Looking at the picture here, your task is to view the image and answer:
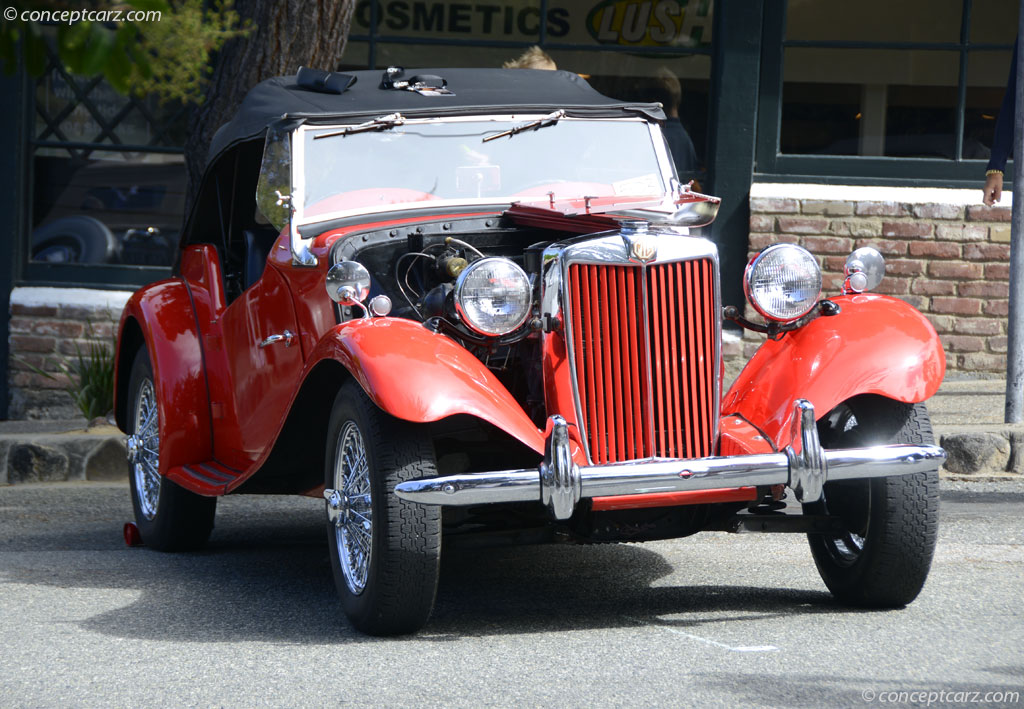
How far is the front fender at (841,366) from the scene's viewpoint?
4.16 m

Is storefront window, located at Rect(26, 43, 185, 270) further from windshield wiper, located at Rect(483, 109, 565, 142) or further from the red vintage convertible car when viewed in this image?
windshield wiper, located at Rect(483, 109, 565, 142)

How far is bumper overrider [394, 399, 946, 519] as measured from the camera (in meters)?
3.80

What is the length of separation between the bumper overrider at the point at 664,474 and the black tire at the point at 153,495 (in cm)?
213

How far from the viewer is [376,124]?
524 cm

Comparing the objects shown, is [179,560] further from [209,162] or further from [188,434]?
[209,162]

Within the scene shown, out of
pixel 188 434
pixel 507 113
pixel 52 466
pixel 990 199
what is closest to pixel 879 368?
pixel 507 113

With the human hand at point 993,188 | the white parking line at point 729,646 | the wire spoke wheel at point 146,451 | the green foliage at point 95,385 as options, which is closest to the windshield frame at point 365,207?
the wire spoke wheel at point 146,451

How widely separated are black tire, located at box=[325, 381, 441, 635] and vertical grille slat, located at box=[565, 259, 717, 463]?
1.79 ft

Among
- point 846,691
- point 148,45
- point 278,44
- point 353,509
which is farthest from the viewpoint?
point 148,45

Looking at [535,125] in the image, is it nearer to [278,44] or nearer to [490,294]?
[490,294]

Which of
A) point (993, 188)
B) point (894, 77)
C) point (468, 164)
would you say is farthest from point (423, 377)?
point (894, 77)

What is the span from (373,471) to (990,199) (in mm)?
4619

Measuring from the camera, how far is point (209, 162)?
5840 millimetres

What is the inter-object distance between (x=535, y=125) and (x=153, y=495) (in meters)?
2.30
